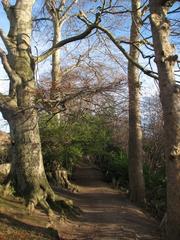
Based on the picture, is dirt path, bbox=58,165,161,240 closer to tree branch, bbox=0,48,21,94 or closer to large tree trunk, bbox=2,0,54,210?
large tree trunk, bbox=2,0,54,210

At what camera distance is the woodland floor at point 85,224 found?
9086 mm

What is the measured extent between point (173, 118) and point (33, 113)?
15.1 ft

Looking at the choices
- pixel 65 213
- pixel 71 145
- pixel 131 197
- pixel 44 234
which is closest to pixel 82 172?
pixel 71 145

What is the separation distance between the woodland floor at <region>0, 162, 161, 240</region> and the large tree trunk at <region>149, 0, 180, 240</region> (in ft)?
5.58

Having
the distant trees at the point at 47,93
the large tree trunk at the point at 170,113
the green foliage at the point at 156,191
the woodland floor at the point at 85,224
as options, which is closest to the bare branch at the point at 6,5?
the distant trees at the point at 47,93

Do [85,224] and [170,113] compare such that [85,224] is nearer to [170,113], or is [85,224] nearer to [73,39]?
[170,113]

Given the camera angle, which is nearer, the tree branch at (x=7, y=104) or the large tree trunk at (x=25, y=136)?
the large tree trunk at (x=25, y=136)

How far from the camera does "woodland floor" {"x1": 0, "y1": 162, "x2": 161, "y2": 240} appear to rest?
358 inches

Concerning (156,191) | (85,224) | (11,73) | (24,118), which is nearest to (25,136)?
(24,118)

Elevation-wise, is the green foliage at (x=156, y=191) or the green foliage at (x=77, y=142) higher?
the green foliage at (x=77, y=142)

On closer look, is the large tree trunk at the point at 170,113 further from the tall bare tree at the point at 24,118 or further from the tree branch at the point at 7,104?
the tree branch at the point at 7,104

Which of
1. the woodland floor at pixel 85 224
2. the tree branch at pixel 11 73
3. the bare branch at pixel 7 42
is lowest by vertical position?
the woodland floor at pixel 85 224

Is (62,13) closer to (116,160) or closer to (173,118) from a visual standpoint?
(116,160)

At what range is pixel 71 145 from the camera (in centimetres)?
1797
